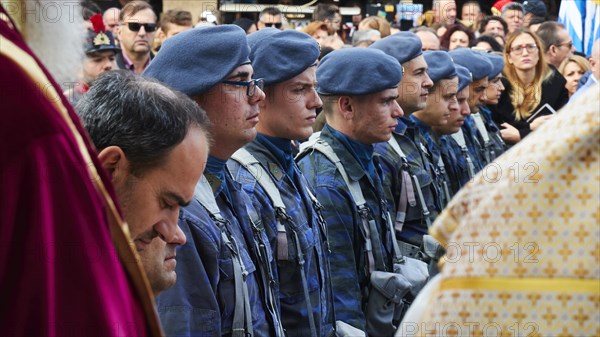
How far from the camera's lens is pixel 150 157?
292cm

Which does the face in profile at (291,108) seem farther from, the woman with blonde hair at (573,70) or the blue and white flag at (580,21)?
the blue and white flag at (580,21)

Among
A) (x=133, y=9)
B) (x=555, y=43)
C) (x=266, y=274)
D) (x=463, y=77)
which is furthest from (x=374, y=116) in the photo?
(x=555, y=43)

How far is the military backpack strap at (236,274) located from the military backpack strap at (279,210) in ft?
2.26

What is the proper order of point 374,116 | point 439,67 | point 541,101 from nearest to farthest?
point 374,116, point 439,67, point 541,101

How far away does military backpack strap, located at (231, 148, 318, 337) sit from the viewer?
14.6 feet

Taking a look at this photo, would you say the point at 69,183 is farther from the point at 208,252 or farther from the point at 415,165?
the point at 415,165

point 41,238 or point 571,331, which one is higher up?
point 41,238

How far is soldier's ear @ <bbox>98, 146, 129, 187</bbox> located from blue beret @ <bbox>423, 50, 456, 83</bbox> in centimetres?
583

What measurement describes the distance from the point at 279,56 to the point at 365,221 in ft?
3.58

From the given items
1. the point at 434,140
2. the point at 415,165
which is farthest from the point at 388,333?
the point at 434,140

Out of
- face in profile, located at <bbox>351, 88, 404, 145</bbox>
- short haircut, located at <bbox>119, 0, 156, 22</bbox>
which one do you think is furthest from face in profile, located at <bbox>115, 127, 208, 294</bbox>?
short haircut, located at <bbox>119, 0, 156, 22</bbox>

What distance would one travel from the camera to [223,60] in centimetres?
420

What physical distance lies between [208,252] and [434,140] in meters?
5.06

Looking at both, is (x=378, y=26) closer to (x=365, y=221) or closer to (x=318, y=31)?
(x=318, y=31)
